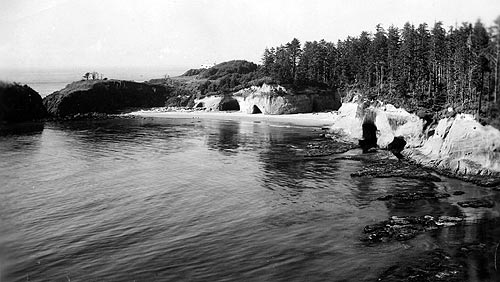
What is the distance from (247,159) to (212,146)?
1414 centimetres

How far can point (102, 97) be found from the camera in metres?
145

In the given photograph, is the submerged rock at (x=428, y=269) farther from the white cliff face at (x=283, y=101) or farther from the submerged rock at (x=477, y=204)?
the white cliff face at (x=283, y=101)

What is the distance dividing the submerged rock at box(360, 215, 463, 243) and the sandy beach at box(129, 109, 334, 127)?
66.4m

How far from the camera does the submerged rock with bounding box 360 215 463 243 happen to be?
32.2 metres

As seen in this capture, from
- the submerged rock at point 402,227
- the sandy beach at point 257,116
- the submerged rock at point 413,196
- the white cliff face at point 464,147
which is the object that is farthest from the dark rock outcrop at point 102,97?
the submerged rock at point 402,227

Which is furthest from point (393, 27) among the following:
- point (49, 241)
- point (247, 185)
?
point (49, 241)

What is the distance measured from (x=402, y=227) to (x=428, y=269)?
772cm

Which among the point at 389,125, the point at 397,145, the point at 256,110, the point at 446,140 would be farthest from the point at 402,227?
the point at 256,110

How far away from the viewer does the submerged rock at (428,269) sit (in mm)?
25328

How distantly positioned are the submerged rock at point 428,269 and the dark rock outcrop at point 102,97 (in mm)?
120273

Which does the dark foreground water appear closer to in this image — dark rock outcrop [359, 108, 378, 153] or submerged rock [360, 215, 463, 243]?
submerged rock [360, 215, 463, 243]

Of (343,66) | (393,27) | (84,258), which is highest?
(393,27)

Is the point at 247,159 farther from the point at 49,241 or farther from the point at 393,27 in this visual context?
the point at 393,27

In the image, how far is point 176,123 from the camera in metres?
114
